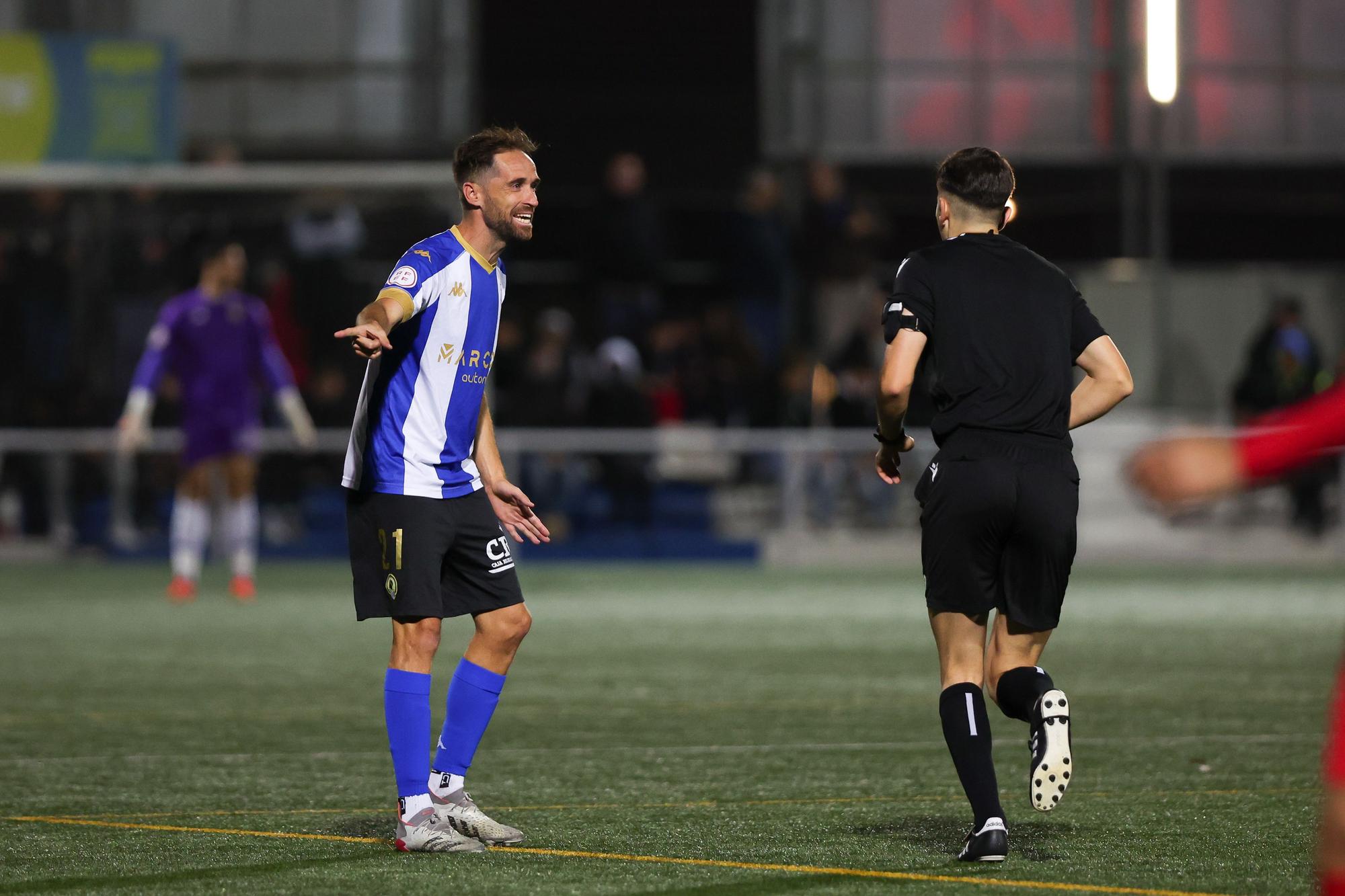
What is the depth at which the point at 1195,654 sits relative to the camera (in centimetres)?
1166

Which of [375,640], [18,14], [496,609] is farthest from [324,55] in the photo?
[496,609]

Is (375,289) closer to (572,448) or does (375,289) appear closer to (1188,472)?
(572,448)

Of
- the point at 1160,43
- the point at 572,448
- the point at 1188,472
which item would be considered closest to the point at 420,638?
the point at 1188,472

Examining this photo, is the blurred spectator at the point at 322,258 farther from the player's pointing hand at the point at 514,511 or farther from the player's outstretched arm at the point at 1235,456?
the player's outstretched arm at the point at 1235,456

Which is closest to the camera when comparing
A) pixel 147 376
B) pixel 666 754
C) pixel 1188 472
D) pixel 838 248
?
pixel 1188 472

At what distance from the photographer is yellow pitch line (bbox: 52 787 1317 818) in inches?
260

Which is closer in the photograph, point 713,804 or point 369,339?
point 369,339

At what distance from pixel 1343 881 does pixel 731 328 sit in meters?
17.7

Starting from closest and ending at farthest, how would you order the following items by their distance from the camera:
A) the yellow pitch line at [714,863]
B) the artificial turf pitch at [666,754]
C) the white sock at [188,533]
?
the yellow pitch line at [714,863], the artificial turf pitch at [666,754], the white sock at [188,533]

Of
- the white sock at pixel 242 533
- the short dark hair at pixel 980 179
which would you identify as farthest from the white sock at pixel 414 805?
the white sock at pixel 242 533

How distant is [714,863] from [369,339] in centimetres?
168

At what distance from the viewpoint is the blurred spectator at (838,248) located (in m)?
20.4

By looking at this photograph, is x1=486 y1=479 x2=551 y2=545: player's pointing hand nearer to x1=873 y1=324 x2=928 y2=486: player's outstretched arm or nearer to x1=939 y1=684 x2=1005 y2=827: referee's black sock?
x1=873 y1=324 x2=928 y2=486: player's outstretched arm

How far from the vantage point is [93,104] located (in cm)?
1958
